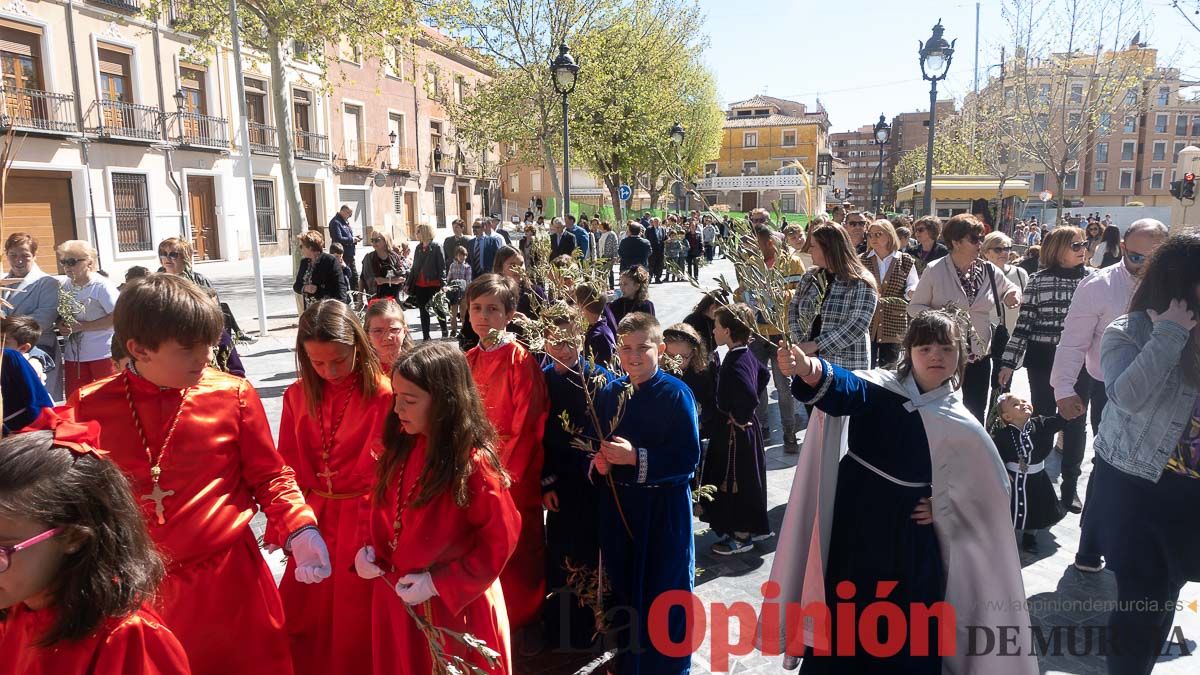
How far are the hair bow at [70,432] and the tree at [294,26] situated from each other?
12924mm

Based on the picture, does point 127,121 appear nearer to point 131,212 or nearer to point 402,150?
point 131,212

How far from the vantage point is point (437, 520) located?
2334 mm

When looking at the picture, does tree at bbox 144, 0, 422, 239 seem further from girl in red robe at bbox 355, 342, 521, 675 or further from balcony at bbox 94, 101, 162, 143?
girl in red robe at bbox 355, 342, 521, 675

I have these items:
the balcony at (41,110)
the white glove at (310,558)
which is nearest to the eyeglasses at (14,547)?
the white glove at (310,558)

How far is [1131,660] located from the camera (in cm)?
273

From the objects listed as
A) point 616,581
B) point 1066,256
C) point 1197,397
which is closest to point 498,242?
point 1066,256

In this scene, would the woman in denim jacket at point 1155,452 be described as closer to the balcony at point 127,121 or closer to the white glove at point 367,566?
the white glove at point 367,566

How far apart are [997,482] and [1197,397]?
0.78m

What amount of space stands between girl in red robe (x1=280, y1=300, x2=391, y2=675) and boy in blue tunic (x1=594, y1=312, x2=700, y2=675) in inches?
39.4

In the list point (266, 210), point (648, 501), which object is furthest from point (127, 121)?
point (648, 501)

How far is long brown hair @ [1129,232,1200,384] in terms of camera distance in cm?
261

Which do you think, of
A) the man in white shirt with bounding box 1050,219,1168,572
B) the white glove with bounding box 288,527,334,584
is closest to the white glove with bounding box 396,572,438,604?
the white glove with bounding box 288,527,334,584

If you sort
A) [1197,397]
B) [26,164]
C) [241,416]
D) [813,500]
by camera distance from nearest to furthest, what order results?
[241,416], [1197,397], [813,500], [26,164]

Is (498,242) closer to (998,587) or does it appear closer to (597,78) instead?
(597,78)
